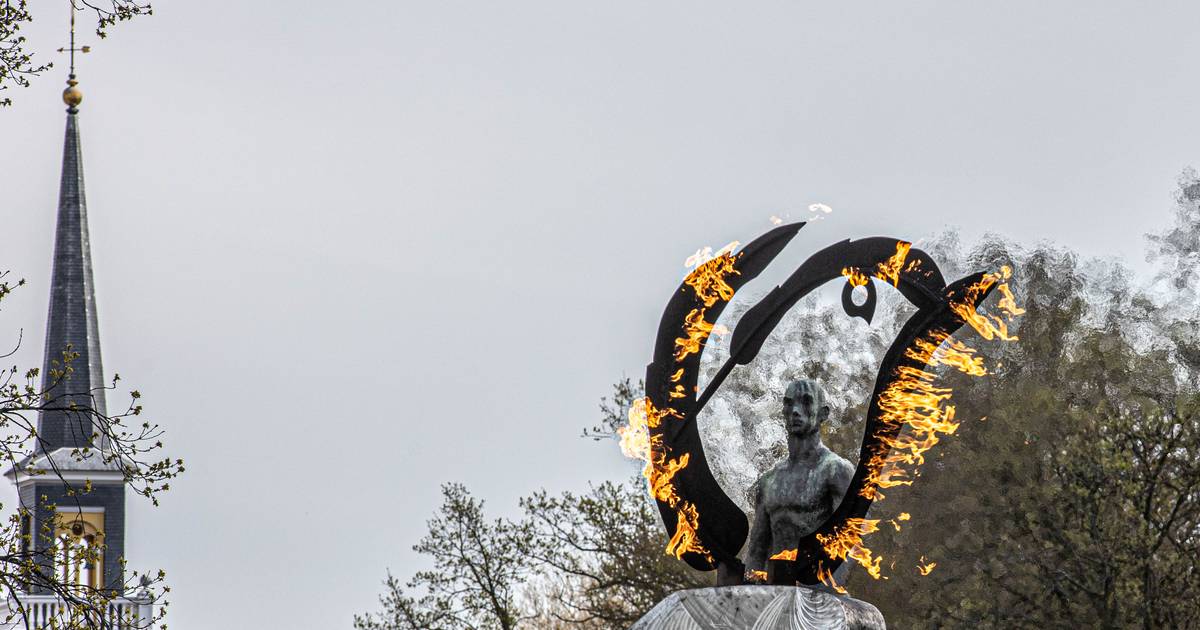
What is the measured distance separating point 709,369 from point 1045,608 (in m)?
11.2

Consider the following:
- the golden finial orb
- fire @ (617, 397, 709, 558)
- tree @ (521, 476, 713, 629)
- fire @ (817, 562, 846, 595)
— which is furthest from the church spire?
fire @ (817, 562, 846, 595)

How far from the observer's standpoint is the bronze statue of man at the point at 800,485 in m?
15.8

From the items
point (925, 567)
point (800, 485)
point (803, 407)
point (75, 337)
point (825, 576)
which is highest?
point (75, 337)

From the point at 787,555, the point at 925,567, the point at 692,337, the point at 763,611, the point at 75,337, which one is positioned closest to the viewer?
the point at 763,611

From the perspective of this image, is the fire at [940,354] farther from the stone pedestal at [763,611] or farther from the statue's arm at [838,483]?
the stone pedestal at [763,611]

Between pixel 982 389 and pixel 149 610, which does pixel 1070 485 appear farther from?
pixel 149 610

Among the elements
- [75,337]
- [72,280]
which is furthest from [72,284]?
[75,337]

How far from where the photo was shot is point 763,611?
15.4 meters

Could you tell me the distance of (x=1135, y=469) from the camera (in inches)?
1169

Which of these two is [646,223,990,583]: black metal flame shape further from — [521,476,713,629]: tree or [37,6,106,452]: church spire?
[37,6,106,452]: church spire

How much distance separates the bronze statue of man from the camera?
15.8m

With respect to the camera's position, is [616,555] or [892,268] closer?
[892,268]

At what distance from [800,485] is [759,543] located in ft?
1.70

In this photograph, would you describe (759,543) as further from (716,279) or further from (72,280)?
(72,280)
